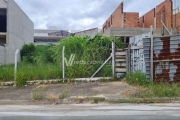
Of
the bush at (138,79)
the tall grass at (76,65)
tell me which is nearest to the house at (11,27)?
the tall grass at (76,65)

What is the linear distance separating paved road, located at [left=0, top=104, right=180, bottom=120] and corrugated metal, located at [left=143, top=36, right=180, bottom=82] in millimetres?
2787

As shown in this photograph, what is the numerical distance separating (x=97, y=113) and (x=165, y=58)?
5.18m

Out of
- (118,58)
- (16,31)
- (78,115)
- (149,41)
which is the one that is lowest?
(78,115)

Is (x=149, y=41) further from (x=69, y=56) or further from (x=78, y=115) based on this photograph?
(x=78, y=115)

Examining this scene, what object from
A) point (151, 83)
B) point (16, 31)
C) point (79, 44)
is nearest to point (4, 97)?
point (79, 44)

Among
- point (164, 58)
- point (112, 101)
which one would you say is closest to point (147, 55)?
point (164, 58)

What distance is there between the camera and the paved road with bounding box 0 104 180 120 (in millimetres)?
5621

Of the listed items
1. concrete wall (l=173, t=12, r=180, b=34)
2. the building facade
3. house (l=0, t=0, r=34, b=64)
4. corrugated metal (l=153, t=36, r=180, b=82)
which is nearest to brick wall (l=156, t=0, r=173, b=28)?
the building facade

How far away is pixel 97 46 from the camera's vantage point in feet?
40.5

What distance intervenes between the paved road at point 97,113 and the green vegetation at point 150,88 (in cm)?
91

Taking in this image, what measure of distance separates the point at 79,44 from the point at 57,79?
2.53m

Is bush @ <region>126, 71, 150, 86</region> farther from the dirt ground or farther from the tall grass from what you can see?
the tall grass

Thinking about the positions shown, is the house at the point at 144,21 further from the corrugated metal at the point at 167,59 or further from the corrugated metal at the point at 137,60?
the corrugated metal at the point at 167,59

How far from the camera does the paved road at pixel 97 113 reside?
5621 millimetres
